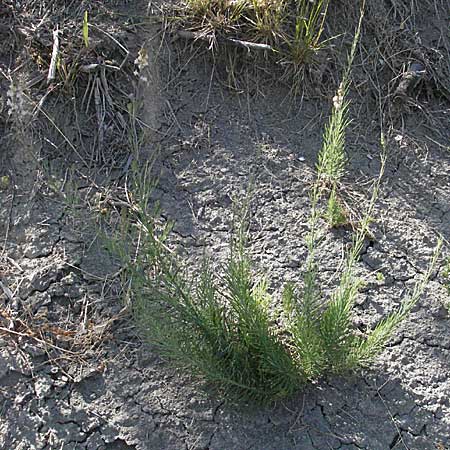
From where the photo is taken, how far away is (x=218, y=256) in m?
2.63

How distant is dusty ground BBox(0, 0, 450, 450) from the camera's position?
2.28 meters

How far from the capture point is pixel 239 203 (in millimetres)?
2756

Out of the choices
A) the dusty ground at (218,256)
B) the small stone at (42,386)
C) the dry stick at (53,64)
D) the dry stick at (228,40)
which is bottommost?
the small stone at (42,386)

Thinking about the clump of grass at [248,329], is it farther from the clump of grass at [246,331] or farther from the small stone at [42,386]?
the small stone at [42,386]

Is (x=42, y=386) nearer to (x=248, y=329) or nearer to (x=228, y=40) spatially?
(x=248, y=329)

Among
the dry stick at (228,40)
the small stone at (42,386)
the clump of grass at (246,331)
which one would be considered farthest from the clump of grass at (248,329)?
the dry stick at (228,40)

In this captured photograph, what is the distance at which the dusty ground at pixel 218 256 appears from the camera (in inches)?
89.7

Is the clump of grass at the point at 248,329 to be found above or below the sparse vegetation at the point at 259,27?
below

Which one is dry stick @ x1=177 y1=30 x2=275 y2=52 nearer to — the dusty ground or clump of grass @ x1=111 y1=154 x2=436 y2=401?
the dusty ground

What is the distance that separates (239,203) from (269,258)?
0.83 ft

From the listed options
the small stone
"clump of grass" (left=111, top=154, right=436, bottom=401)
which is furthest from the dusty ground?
"clump of grass" (left=111, top=154, right=436, bottom=401)

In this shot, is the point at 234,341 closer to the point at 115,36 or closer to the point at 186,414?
the point at 186,414

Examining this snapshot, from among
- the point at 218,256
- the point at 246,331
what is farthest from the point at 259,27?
the point at 246,331

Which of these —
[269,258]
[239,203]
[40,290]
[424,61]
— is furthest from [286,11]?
[40,290]
